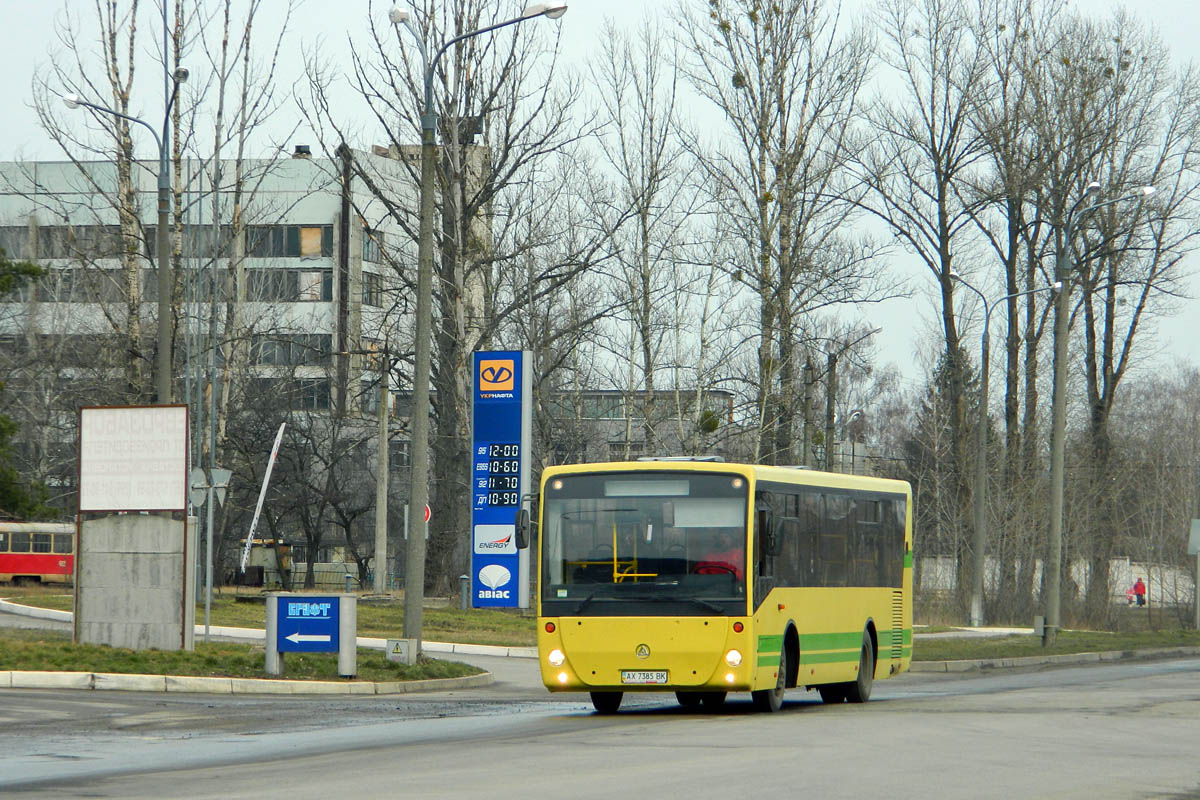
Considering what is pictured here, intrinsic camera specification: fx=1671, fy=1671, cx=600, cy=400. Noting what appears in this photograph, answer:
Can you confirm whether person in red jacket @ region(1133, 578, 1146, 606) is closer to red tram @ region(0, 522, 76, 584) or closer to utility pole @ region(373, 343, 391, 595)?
utility pole @ region(373, 343, 391, 595)

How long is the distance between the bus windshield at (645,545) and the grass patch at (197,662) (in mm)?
4984

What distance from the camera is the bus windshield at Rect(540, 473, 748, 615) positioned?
17.3 metres

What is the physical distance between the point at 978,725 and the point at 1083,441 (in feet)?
170

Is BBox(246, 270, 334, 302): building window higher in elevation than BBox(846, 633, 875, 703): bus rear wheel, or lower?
higher

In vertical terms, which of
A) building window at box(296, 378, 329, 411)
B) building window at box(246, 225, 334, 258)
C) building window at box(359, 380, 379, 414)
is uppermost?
building window at box(246, 225, 334, 258)

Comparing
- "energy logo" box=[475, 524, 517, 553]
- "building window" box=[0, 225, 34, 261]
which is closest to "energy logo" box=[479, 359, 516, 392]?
"energy logo" box=[475, 524, 517, 553]

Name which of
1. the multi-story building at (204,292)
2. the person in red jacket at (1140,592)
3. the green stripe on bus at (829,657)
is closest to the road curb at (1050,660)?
the green stripe on bus at (829,657)

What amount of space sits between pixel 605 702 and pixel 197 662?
235 inches

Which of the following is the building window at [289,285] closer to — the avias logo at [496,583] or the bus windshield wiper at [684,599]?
the avias logo at [496,583]

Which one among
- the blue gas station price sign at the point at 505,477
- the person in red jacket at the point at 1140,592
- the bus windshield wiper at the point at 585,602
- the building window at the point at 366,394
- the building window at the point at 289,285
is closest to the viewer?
the bus windshield wiper at the point at 585,602

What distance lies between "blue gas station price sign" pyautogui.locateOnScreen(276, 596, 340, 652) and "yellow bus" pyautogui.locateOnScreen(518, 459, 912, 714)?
166 inches

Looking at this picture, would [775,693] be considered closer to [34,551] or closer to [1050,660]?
[1050,660]

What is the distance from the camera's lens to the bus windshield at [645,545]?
56.8 ft

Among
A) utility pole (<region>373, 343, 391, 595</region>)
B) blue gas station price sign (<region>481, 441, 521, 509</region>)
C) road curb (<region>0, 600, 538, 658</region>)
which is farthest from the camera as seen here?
utility pole (<region>373, 343, 391, 595</region>)
